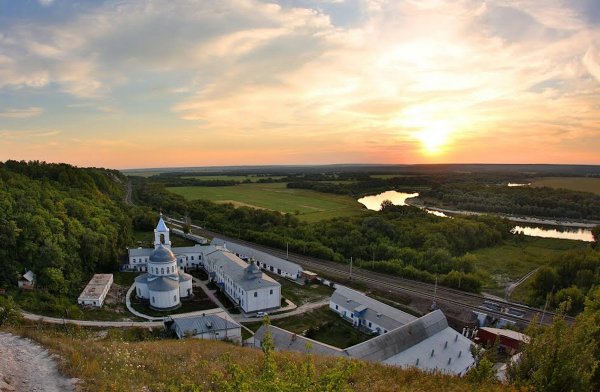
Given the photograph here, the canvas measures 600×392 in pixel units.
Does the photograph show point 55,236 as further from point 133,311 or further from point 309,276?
point 309,276

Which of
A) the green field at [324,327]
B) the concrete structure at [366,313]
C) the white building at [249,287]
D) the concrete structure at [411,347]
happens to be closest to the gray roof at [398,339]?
the concrete structure at [411,347]

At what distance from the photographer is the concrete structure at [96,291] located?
37812 mm

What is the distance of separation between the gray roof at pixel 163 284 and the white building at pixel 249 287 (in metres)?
6.35

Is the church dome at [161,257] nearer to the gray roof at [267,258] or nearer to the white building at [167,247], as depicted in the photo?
the white building at [167,247]

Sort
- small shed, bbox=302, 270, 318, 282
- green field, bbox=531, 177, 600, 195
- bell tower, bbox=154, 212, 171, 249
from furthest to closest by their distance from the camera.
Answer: green field, bbox=531, 177, 600, 195 → bell tower, bbox=154, 212, 171, 249 → small shed, bbox=302, 270, 318, 282

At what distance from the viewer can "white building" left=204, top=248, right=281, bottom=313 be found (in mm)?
39531

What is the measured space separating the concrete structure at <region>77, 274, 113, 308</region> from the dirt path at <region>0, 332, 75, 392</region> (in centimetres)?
2540

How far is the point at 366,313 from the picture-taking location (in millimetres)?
37062

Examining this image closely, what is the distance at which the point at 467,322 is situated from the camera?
37719 mm

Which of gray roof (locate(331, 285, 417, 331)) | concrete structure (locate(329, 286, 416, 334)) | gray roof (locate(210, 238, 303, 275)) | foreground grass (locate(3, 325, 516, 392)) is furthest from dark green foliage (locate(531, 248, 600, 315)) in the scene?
foreground grass (locate(3, 325, 516, 392))

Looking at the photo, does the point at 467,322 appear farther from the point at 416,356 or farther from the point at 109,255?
the point at 109,255

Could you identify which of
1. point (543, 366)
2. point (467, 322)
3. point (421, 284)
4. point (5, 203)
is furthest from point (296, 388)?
point (5, 203)

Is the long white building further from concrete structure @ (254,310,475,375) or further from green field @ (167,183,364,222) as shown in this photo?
green field @ (167,183,364,222)

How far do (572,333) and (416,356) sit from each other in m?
18.0
